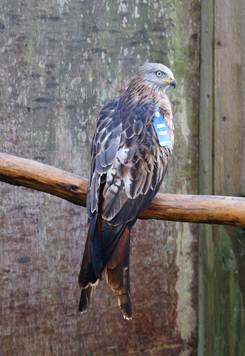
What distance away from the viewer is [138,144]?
10.4 ft

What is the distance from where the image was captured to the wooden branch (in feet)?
9.64

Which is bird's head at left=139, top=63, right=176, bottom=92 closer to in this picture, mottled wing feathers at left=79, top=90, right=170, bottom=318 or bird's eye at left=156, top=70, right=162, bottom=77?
bird's eye at left=156, top=70, right=162, bottom=77

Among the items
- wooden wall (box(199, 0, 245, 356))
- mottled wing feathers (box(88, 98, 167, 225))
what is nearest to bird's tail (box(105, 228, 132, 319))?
mottled wing feathers (box(88, 98, 167, 225))

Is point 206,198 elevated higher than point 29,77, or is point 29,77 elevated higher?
point 29,77

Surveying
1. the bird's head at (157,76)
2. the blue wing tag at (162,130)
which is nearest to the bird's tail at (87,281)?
the blue wing tag at (162,130)

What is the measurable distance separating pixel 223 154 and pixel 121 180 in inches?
43.3

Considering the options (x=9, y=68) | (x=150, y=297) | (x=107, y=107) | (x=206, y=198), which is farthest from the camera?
(x=150, y=297)

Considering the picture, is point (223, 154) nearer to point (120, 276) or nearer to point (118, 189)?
point (118, 189)

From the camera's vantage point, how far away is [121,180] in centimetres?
307

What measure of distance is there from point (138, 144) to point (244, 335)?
1.38m

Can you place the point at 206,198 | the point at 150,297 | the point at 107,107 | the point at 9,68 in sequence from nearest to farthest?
the point at 206,198 < the point at 107,107 < the point at 9,68 < the point at 150,297

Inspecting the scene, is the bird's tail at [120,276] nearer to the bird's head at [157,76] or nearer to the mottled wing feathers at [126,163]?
the mottled wing feathers at [126,163]

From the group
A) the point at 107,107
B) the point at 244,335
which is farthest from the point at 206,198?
the point at 244,335

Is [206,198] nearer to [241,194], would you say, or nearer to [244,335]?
[241,194]
